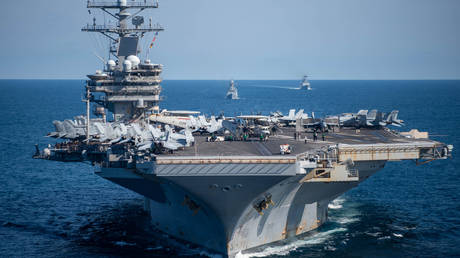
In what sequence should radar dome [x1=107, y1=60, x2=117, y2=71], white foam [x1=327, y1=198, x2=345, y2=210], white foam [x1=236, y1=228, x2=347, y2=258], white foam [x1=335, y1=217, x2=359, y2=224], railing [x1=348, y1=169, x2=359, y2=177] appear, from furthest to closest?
radar dome [x1=107, y1=60, x2=117, y2=71] < white foam [x1=327, y1=198, x2=345, y2=210] < white foam [x1=335, y1=217, x2=359, y2=224] < railing [x1=348, y1=169, x2=359, y2=177] < white foam [x1=236, y1=228, x2=347, y2=258]

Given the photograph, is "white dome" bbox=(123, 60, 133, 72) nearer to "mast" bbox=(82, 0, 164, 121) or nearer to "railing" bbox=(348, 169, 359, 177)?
"mast" bbox=(82, 0, 164, 121)

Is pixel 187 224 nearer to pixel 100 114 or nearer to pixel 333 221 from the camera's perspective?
pixel 333 221

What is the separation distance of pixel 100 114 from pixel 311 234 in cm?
1802

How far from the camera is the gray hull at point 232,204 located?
25.5 m

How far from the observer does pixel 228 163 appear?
81.8ft

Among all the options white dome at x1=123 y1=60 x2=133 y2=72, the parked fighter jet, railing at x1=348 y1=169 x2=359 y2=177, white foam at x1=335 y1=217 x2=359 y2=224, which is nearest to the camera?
railing at x1=348 y1=169 x2=359 y2=177

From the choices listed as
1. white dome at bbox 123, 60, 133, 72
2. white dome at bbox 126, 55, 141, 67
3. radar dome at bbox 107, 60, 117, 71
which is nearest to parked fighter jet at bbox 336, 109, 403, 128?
white dome at bbox 126, 55, 141, 67

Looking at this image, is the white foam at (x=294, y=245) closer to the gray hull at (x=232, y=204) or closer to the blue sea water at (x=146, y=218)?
the blue sea water at (x=146, y=218)

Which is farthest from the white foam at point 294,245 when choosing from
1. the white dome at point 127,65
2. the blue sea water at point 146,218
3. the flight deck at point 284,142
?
the white dome at point 127,65

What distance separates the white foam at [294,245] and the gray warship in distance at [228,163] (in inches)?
21.4

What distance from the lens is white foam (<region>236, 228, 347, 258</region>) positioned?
92.8 feet

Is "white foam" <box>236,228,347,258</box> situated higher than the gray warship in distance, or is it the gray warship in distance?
the gray warship in distance

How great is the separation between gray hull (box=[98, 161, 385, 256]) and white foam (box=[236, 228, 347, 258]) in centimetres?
51

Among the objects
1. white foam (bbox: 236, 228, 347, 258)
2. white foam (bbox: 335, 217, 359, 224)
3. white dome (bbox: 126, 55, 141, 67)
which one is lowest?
white foam (bbox: 236, 228, 347, 258)
